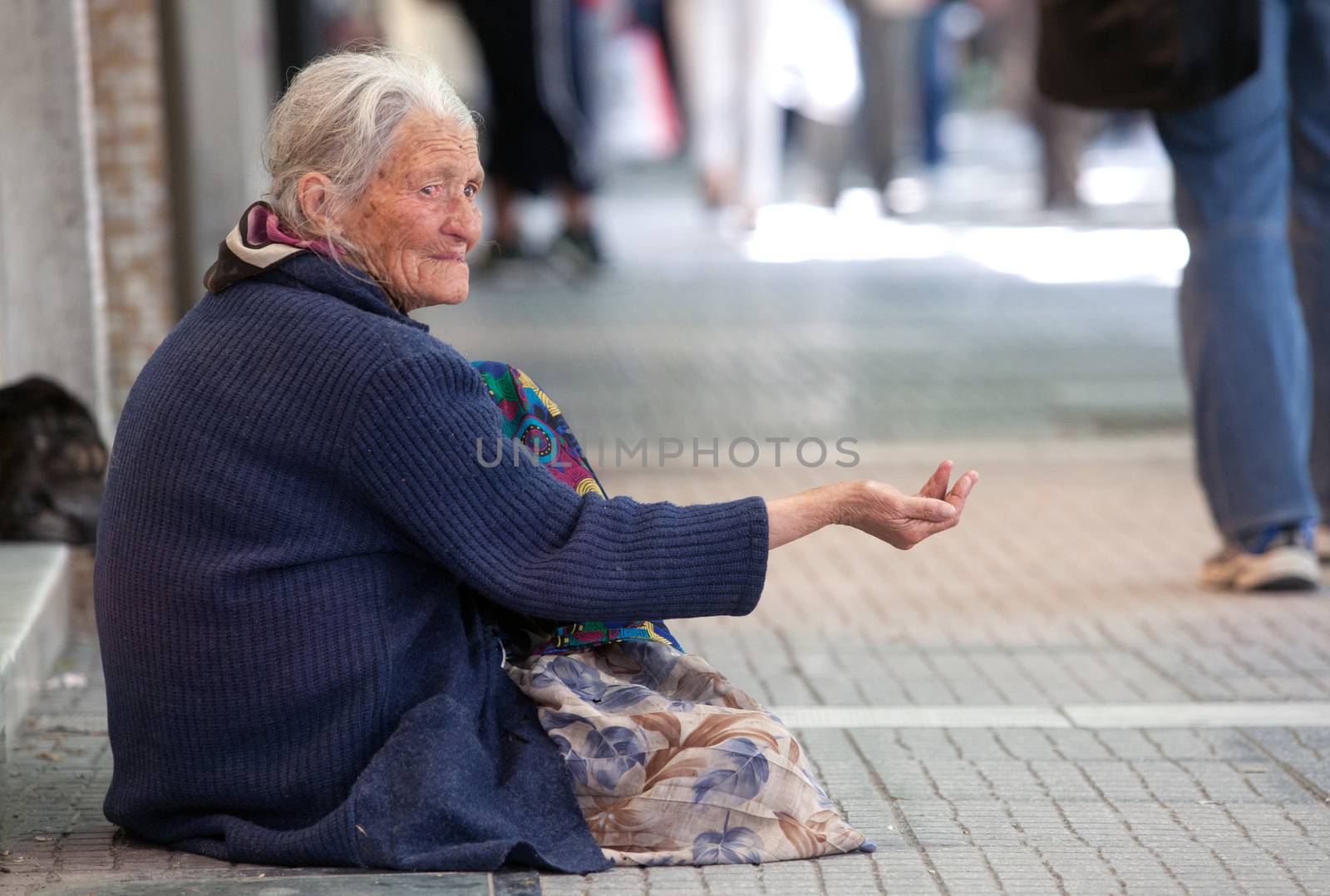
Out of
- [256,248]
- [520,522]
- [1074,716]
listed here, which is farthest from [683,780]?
[1074,716]

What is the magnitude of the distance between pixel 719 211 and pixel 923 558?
1086cm

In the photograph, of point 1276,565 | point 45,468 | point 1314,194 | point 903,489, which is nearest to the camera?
point 45,468

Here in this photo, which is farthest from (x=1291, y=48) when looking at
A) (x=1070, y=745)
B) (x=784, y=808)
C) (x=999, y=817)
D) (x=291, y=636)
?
(x=291, y=636)

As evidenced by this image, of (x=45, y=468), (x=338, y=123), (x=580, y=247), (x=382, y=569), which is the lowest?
(x=580, y=247)

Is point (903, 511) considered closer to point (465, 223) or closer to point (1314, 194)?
point (465, 223)

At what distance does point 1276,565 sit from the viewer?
452 cm

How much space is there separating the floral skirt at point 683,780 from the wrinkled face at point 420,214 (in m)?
0.63

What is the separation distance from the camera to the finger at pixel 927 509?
267 centimetres

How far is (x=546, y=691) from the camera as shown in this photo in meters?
2.84

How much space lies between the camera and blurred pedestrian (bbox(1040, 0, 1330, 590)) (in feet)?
14.8

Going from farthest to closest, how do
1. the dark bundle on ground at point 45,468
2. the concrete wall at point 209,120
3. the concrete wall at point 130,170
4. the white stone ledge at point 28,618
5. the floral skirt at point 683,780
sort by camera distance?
1. the concrete wall at point 209,120
2. the concrete wall at point 130,170
3. the dark bundle on ground at point 45,468
4. the white stone ledge at point 28,618
5. the floral skirt at point 683,780

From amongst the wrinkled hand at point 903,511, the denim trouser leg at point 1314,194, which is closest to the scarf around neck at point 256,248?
the wrinkled hand at point 903,511

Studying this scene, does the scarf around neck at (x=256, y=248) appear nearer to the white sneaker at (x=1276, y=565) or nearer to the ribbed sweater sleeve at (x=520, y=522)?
the ribbed sweater sleeve at (x=520, y=522)

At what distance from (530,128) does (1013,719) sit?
8135 mm
